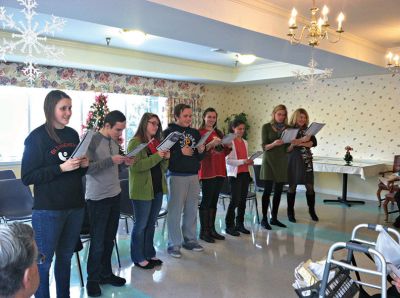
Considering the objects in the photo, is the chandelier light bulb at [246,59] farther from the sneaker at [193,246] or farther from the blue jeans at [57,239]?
the blue jeans at [57,239]

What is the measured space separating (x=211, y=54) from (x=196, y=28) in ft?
9.55

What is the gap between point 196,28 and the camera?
3.55 meters

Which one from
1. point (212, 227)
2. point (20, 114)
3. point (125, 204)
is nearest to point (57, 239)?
point (125, 204)

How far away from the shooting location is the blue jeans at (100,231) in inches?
101

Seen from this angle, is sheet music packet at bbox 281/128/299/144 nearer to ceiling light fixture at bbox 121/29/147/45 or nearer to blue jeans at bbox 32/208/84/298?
ceiling light fixture at bbox 121/29/147/45

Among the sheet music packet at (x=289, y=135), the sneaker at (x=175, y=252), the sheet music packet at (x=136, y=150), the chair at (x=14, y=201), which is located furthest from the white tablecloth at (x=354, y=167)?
the chair at (x=14, y=201)

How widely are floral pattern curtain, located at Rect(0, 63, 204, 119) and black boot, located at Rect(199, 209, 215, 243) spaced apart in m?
3.76

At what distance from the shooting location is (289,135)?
416 centimetres

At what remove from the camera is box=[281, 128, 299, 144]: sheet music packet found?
13.5 ft

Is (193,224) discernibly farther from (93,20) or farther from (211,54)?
(211,54)

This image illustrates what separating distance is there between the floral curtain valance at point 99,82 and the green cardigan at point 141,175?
12.4ft

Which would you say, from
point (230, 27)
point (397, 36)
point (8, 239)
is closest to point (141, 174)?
point (230, 27)

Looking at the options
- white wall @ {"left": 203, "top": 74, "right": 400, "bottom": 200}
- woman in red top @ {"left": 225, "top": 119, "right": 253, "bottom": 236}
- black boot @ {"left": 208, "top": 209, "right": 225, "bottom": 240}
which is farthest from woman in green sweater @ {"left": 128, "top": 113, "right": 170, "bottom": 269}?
white wall @ {"left": 203, "top": 74, "right": 400, "bottom": 200}

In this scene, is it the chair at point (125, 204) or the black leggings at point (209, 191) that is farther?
the black leggings at point (209, 191)
